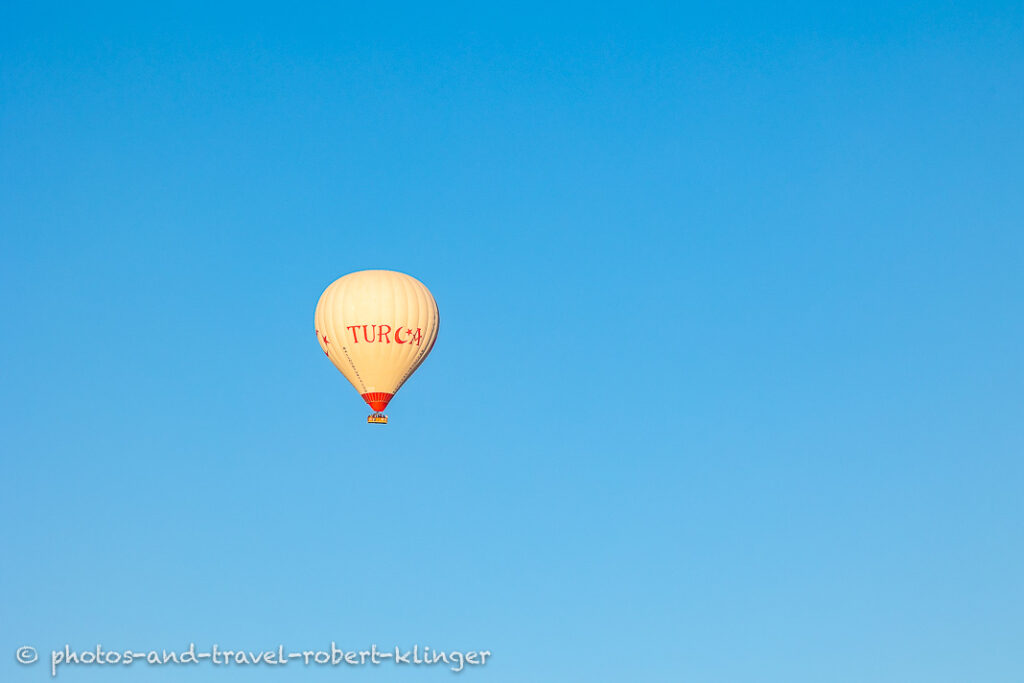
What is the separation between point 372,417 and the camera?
279ft

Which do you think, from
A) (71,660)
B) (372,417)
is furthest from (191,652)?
(372,417)

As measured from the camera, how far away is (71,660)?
66.0 meters

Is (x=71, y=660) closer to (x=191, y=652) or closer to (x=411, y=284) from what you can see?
(x=191, y=652)

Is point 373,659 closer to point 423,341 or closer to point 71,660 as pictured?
point 71,660

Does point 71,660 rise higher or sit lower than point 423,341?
lower

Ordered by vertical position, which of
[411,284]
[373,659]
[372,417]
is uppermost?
[411,284]

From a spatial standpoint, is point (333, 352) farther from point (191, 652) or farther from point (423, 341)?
point (191, 652)

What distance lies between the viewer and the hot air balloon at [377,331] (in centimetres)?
8456

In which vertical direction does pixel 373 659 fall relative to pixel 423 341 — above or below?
below

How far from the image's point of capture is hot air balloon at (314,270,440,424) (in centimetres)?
8456

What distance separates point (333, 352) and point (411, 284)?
450 cm

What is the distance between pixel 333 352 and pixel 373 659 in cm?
2346

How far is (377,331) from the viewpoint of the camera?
84.5 m

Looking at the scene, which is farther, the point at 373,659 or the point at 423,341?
the point at 423,341
